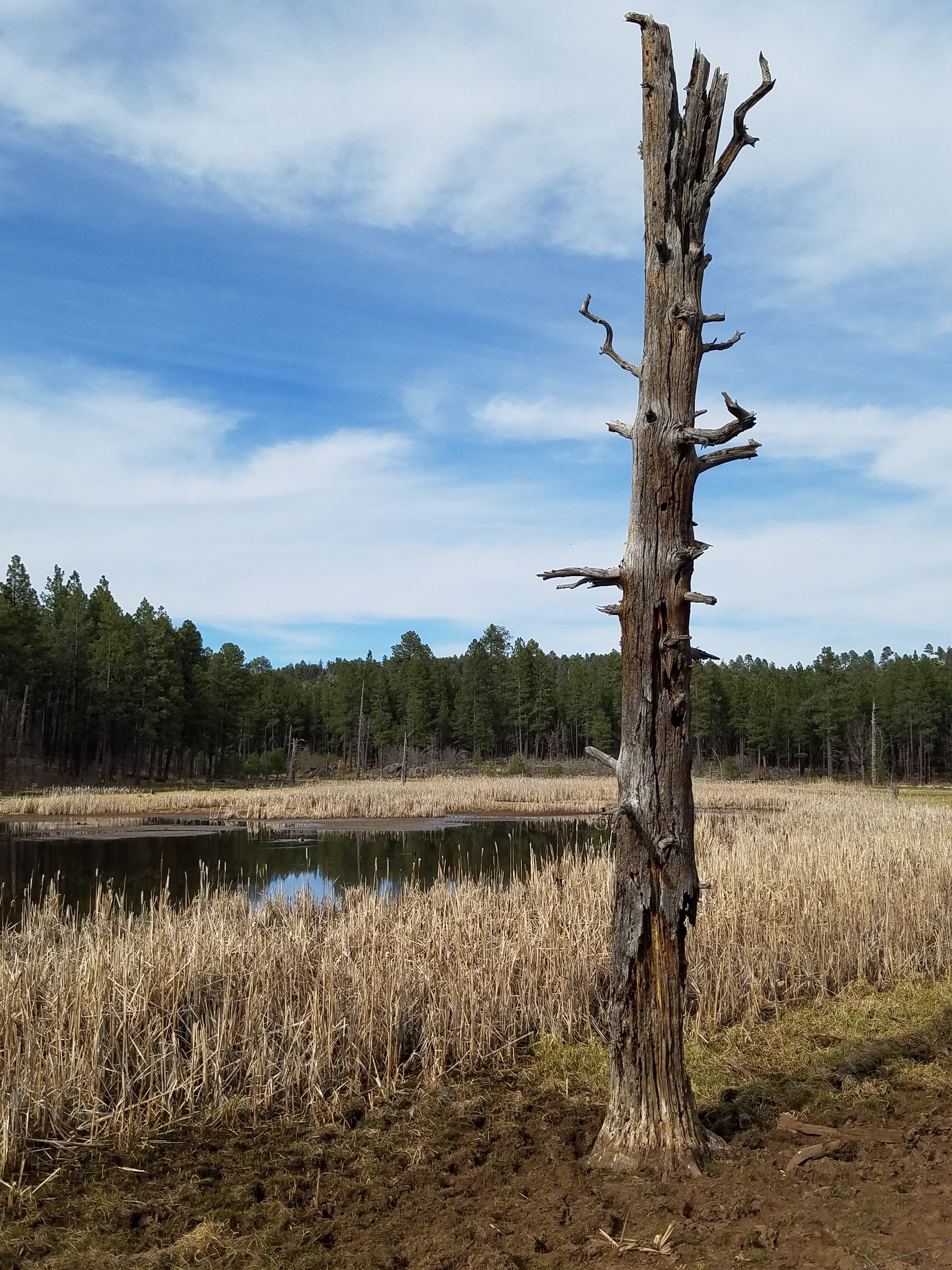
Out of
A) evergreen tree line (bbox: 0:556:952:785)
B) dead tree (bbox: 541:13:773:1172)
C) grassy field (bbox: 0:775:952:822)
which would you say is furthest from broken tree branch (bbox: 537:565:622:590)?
evergreen tree line (bbox: 0:556:952:785)

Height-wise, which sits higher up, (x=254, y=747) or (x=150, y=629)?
(x=150, y=629)

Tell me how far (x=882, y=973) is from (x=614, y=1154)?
5.07 m

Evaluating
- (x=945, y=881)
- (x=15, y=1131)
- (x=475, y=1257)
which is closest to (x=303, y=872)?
(x=945, y=881)

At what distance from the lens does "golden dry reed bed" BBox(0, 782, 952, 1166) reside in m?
5.56

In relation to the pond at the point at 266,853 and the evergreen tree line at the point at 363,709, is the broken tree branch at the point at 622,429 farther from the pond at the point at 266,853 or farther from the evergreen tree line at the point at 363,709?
the evergreen tree line at the point at 363,709

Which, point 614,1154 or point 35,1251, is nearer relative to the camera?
point 35,1251

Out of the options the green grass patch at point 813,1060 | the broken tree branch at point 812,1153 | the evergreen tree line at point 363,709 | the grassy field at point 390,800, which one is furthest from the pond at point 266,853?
the evergreen tree line at point 363,709

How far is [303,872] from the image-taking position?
1966 cm

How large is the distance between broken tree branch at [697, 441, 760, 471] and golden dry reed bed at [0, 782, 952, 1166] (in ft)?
13.2

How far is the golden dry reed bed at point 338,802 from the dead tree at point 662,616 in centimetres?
2736

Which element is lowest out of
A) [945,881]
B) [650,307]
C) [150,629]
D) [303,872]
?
[303,872]

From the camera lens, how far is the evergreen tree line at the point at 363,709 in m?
56.6

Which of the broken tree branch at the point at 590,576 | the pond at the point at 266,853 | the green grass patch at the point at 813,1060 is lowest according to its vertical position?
the pond at the point at 266,853

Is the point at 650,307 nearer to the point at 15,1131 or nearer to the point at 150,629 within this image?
the point at 15,1131
